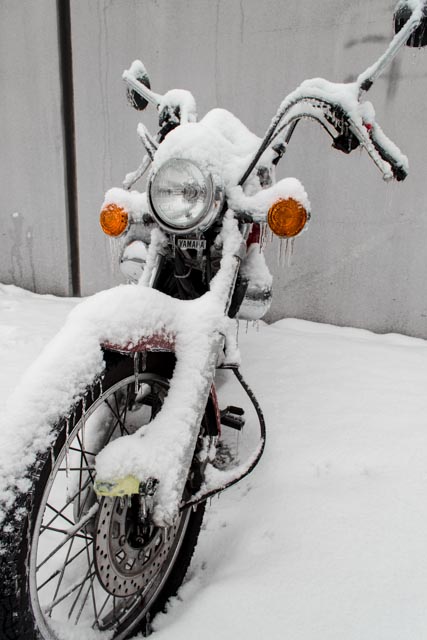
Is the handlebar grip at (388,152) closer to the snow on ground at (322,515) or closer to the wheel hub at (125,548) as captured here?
the snow on ground at (322,515)

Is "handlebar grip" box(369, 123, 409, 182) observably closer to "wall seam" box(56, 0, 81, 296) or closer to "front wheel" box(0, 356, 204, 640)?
"front wheel" box(0, 356, 204, 640)

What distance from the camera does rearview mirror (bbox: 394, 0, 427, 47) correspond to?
133cm

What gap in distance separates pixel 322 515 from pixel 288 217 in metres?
0.92

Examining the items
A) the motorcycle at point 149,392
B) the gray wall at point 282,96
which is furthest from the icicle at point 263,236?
the gray wall at point 282,96

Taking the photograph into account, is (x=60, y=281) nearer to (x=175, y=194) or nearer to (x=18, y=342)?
(x=18, y=342)

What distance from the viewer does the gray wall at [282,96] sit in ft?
9.55

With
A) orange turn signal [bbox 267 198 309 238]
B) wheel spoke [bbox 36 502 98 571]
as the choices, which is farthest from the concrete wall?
wheel spoke [bbox 36 502 98 571]

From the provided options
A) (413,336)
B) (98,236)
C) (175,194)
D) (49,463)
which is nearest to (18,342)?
(98,236)

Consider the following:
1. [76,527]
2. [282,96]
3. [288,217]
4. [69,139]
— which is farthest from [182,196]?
[69,139]

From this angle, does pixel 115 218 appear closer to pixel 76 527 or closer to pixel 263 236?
pixel 263 236

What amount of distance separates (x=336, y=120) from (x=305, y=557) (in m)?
1.29

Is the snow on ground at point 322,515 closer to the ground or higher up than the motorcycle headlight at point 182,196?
closer to the ground

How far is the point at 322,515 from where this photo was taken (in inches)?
60.1

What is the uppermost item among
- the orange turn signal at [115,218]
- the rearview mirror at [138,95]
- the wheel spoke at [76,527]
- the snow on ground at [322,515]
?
the rearview mirror at [138,95]
